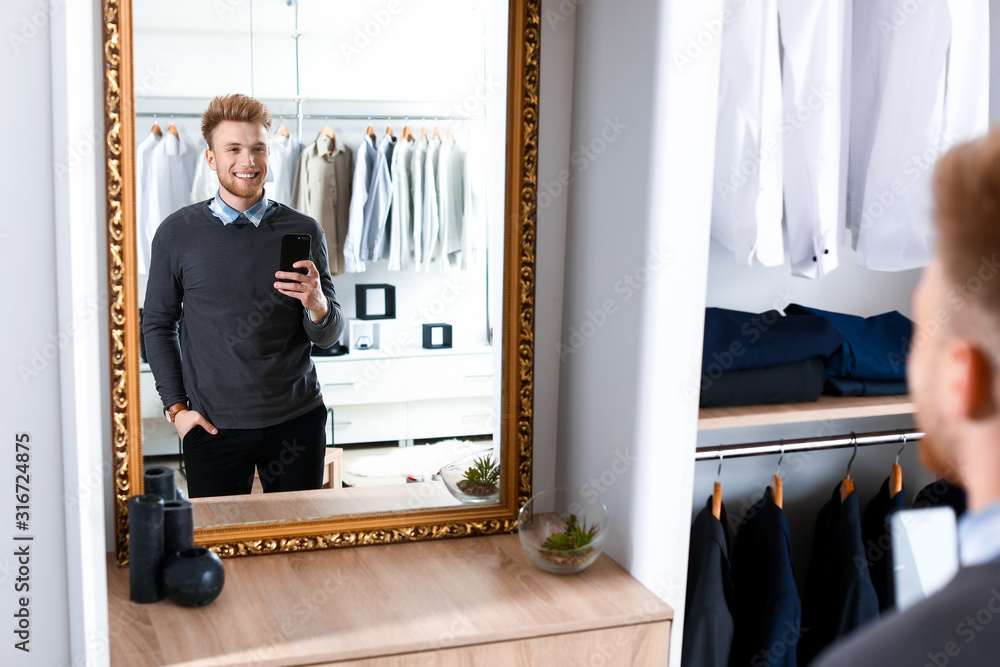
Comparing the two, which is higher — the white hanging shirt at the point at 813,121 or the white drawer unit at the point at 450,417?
the white hanging shirt at the point at 813,121

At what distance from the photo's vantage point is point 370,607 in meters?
1.52

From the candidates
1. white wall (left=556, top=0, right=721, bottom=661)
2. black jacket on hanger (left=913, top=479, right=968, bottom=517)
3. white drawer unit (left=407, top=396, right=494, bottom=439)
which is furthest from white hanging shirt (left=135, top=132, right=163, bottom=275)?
black jacket on hanger (left=913, top=479, right=968, bottom=517)

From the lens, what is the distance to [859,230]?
1.88 m

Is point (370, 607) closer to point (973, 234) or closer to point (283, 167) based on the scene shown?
point (283, 167)

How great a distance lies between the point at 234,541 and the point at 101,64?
3.01 ft

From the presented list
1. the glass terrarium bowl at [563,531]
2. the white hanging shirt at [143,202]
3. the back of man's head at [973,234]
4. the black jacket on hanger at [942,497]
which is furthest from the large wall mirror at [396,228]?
the back of man's head at [973,234]

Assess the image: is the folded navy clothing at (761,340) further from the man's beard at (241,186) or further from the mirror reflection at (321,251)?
the man's beard at (241,186)

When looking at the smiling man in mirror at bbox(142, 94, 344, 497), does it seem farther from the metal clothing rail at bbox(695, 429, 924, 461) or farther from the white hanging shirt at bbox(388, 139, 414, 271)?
the metal clothing rail at bbox(695, 429, 924, 461)

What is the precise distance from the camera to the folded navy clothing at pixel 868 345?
1899 millimetres

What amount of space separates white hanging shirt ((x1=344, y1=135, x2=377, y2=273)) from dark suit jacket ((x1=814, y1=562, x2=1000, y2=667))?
1280 millimetres

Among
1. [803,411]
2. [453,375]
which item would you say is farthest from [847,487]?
[453,375]

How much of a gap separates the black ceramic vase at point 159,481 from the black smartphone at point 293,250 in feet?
1.42

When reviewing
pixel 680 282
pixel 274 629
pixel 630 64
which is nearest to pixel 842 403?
pixel 680 282

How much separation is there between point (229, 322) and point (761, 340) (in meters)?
1.08
